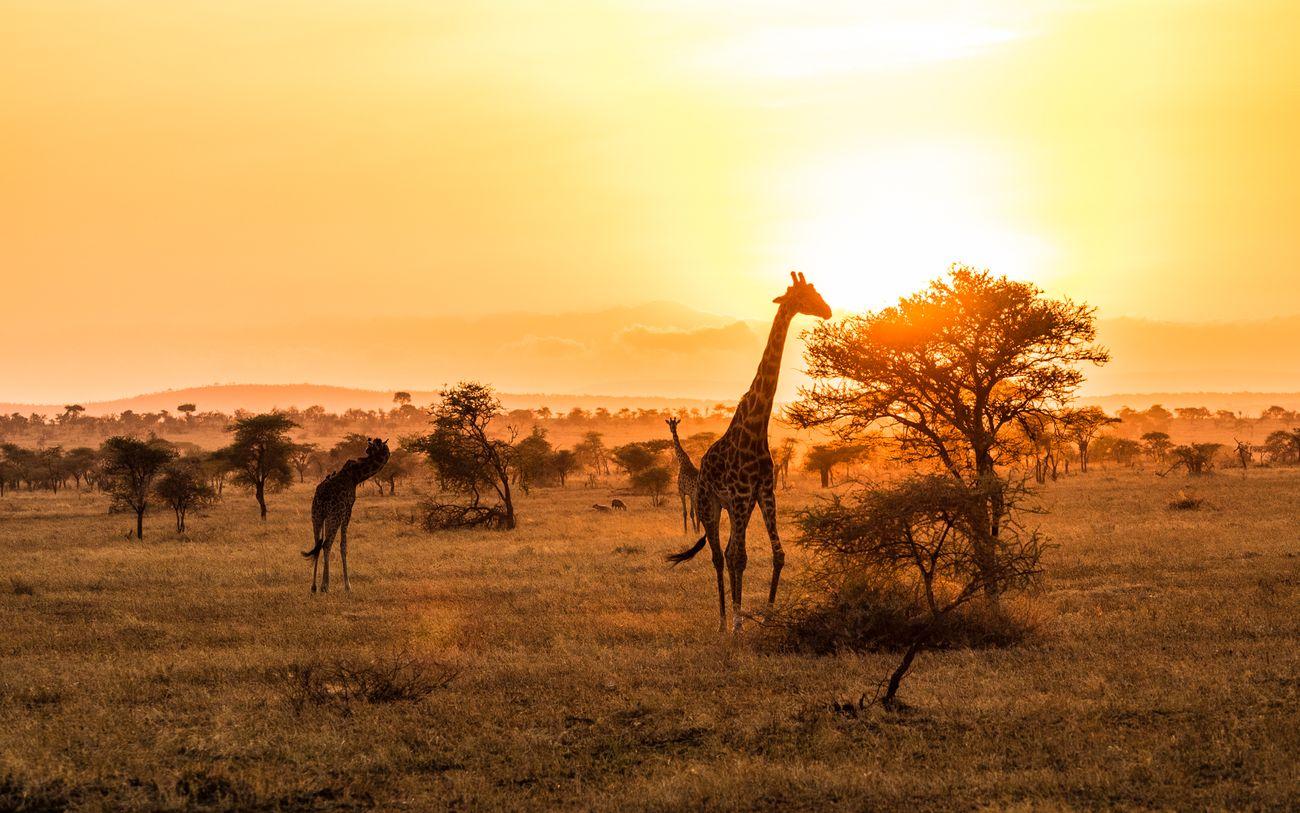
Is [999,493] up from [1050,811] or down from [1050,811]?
up

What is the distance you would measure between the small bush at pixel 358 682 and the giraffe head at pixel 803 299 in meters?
8.32

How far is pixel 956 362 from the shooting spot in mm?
19750

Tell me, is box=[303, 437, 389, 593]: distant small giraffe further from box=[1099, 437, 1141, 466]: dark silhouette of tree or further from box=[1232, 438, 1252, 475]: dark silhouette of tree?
box=[1099, 437, 1141, 466]: dark silhouette of tree

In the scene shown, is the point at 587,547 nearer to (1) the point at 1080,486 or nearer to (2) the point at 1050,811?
(2) the point at 1050,811

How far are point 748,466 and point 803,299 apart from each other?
10.1 feet

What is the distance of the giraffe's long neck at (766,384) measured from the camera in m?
18.0

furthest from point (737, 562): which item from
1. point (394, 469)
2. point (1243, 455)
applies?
point (1243, 455)

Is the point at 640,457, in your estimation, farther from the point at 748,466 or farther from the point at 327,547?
the point at 748,466

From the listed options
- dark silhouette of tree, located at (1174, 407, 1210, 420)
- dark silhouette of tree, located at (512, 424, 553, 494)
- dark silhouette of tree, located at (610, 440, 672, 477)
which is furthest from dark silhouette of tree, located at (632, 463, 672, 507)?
dark silhouette of tree, located at (1174, 407, 1210, 420)

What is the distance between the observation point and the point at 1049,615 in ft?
58.0

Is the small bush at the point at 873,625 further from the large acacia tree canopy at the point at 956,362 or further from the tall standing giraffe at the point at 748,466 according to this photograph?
the large acacia tree canopy at the point at 956,362

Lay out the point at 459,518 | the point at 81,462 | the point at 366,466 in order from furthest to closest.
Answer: the point at 81,462 → the point at 459,518 → the point at 366,466

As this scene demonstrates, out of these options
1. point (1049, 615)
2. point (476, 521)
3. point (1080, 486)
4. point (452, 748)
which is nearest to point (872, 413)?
point (1049, 615)

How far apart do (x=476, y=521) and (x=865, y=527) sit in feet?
93.6
